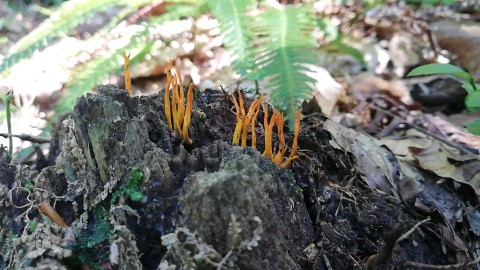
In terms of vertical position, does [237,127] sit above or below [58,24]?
below

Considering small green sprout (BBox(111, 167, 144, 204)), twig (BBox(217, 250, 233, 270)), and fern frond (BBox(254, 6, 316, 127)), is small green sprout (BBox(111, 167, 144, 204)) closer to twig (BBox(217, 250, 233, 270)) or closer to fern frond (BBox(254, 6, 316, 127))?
twig (BBox(217, 250, 233, 270))

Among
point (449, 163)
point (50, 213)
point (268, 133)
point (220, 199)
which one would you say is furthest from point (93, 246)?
point (449, 163)

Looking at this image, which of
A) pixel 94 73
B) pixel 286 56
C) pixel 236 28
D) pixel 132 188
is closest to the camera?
pixel 132 188

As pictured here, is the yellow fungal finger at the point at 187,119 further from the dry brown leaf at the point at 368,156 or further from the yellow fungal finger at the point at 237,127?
the dry brown leaf at the point at 368,156

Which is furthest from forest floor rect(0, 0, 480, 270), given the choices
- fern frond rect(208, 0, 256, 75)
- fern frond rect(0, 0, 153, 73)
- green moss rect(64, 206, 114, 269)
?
fern frond rect(0, 0, 153, 73)

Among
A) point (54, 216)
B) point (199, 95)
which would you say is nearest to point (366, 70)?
point (199, 95)

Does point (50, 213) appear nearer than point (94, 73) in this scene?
Yes

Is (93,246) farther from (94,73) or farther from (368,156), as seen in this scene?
(94,73)
